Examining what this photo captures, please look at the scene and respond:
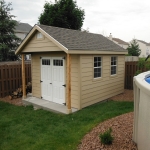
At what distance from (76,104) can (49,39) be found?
3083 mm

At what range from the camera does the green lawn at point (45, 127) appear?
4465 millimetres

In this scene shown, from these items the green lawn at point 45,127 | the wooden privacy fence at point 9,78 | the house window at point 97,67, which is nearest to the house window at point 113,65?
the house window at point 97,67

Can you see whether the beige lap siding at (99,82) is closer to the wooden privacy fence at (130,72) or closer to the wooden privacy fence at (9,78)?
the wooden privacy fence at (130,72)

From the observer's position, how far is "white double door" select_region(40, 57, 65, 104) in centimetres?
780

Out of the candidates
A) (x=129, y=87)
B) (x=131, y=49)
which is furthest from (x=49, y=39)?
(x=131, y=49)

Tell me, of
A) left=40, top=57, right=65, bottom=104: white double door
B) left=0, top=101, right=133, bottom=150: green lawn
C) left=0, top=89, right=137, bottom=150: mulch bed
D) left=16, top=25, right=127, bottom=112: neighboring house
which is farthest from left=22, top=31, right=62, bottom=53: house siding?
left=0, top=89, right=137, bottom=150: mulch bed

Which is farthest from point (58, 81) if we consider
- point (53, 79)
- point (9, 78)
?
point (9, 78)

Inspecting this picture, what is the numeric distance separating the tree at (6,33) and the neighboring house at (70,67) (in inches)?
361

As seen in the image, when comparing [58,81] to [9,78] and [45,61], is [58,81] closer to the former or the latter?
[45,61]

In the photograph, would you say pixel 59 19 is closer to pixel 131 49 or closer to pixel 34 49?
pixel 34 49

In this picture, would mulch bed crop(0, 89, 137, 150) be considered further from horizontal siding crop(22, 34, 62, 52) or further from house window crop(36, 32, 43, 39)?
house window crop(36, 32, 43, 39)

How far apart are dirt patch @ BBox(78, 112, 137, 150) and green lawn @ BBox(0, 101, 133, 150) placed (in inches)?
11.4

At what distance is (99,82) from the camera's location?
8234 mm

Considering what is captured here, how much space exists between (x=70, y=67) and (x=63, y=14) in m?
13.5
